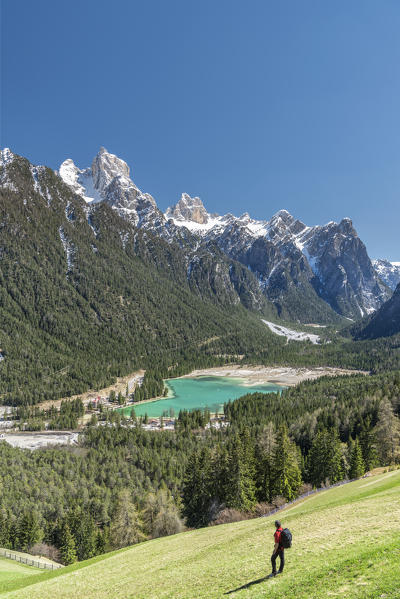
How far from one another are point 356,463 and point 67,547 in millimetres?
54443

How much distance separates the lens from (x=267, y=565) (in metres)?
20.1

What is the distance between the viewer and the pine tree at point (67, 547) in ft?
187

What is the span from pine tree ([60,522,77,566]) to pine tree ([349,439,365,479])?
51937 millimetres

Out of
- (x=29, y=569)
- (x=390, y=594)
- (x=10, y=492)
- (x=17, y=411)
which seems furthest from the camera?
(x=17, y=411)

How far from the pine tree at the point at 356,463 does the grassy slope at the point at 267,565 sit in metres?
31.7

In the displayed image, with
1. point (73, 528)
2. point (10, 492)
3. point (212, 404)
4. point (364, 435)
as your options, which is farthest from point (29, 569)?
point (212, 404)

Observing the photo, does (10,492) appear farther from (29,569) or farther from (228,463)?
(228,463)

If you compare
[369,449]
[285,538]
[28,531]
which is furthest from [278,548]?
[369,449]

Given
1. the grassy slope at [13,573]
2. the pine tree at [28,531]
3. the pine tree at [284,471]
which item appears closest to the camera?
the grassy slope at [13,573]

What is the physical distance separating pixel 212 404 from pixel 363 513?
473ft

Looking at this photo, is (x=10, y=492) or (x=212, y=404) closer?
(x=10, y=492)

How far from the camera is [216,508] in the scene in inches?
2228

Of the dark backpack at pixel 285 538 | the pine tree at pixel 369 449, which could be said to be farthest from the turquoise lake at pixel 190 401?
the dark backpack at pixel 285 538

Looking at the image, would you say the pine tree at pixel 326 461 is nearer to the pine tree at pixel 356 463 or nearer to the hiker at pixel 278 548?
the pine tree at pixel 356 463
